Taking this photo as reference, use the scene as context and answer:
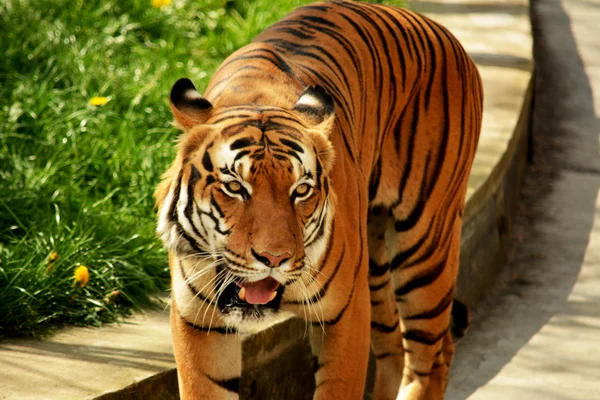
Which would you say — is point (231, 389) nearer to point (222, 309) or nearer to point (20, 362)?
point (222, 309)

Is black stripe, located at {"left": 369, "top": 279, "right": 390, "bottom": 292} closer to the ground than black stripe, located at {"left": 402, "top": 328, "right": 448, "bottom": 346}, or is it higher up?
higher up

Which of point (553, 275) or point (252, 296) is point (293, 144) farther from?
point (553, 275)

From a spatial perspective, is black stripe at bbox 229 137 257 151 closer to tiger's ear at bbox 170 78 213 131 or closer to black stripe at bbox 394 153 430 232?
tiger's ear at bbox 170 78 213 131

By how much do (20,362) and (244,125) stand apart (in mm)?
1252

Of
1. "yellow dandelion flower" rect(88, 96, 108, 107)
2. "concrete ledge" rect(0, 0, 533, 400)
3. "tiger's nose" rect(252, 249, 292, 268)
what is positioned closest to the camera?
"tiger's nose" rect(252, 249, 292, 268)

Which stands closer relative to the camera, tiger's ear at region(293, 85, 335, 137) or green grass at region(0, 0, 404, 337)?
tiger's ear at region(293, 85, 335, 137)

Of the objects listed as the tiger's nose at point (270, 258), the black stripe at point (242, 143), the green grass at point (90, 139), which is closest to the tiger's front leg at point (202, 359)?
the tiger's nose at point (270, 258)

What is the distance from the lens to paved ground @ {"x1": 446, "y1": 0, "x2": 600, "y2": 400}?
483cm

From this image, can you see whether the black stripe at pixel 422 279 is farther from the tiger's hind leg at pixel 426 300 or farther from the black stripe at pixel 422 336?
the black stripe at pixel 422 336

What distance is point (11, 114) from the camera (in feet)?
17.7

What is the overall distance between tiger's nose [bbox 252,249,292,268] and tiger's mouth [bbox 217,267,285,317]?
15 centimetres

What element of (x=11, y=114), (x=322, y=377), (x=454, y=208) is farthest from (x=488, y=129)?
(x=322, y=377)

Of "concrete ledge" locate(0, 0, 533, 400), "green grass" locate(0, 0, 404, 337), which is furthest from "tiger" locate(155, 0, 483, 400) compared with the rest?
"green grass" locate(0, 0, 404, 337)

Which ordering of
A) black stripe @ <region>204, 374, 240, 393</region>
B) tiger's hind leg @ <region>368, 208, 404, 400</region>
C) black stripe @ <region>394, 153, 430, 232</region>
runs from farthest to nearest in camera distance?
tiger's hind leg @ <region>368, 208, 404, 400</region> → black stripe @ <region>394, 153, 430, 232</region> → black stripe @ <region>204, 374, 240, 393</region>
